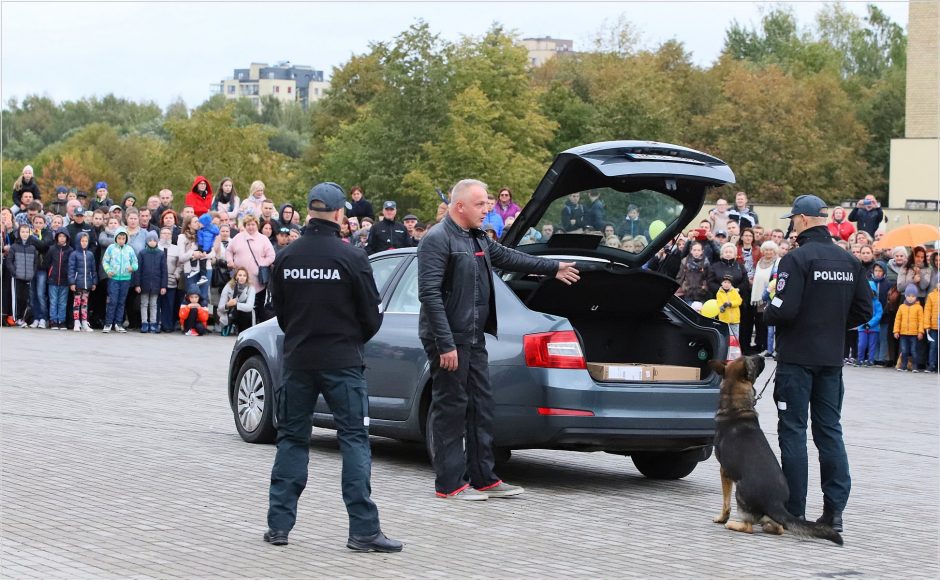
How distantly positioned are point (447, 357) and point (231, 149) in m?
77.1

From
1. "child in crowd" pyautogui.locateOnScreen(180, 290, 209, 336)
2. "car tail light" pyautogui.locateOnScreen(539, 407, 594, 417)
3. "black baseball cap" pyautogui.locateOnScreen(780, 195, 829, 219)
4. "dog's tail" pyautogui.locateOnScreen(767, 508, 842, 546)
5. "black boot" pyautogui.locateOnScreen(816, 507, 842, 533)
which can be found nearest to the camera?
"dog's tail" pyautogui.locateOnScreen(767, 508, 842, 546)

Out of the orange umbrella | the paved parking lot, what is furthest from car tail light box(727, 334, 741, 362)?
the orange umbrella

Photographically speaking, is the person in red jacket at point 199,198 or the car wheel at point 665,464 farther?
the person in red jacket at point 199,198

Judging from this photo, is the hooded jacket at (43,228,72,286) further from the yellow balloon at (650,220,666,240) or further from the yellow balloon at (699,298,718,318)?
the yellow balloon at (650,220,666,240)

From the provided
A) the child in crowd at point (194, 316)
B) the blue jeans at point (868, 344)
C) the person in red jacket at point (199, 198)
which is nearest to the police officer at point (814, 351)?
the blue jeans at point (868, 344)

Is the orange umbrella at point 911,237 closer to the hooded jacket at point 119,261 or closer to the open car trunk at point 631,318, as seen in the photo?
the hooded jacket at point 119,261

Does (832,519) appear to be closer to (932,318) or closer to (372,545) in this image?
(372,545)

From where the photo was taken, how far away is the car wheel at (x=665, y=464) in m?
10.8

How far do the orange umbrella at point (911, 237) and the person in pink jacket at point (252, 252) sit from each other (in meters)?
10.4

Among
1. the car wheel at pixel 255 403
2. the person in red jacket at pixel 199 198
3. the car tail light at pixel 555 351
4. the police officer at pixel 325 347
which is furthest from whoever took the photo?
the person in red jacket at pixel 199 198

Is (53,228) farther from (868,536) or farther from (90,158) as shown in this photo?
(90,158)

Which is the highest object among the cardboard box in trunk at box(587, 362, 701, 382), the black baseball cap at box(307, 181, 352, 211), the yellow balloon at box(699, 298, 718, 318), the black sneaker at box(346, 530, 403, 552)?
the black baseball cap at box(307, 181, 352, 211)

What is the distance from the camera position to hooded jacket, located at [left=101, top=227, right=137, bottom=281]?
2495 cm

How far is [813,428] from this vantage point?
8828 millimetres
